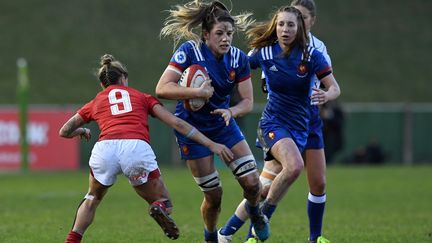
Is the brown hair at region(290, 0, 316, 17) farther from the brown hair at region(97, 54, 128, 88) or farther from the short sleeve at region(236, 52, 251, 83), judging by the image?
the brown hair at region(97, 54, 128, 88)

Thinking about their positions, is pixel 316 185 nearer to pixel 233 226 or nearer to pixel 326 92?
pixel 233 226

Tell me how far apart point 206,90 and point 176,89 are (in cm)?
25

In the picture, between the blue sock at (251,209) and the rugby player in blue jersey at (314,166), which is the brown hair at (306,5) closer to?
the rugby player in blue jersey at (314,166)

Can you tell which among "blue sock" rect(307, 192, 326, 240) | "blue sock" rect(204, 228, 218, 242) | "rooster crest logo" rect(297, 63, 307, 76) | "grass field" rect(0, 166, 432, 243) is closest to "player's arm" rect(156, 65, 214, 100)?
"rooster crest logo" rect(297, 63, 307, 76)

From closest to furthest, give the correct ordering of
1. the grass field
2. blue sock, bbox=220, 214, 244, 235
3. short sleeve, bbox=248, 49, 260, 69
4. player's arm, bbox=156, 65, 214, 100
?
player's arm, bbox=156, 65, 214, 100
blue sock, bbox=220, 214, 244, 235
short sleeve, bbox=248, 49, 260, 69
the grass field

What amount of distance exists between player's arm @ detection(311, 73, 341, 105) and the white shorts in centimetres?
160

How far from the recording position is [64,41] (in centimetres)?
3866

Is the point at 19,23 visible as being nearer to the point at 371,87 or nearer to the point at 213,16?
the point at 371,87

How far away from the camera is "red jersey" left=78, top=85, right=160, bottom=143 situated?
25.2 ft

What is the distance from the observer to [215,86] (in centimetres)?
812

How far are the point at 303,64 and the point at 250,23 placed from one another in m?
0.61

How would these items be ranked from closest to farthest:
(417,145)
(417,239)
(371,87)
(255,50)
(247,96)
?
(247,96), (255,50), (417,239), (417,145), (371,87)

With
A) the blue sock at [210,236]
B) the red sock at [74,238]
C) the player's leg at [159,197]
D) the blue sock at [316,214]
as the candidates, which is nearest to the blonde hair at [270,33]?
the blue sock at [316,214]

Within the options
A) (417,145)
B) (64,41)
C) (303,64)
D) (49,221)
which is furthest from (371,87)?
(303,64)
